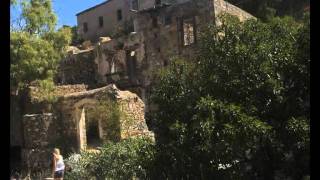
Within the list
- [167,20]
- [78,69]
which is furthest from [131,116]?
[78,69]

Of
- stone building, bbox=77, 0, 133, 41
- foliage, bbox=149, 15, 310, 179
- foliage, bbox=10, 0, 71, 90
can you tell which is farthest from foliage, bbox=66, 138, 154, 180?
stone building, bbox=77, 0, 133, 41

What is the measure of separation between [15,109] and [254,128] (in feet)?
54.9

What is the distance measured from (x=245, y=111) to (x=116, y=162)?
458cm

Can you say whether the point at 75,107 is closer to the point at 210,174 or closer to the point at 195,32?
the point at 195,32

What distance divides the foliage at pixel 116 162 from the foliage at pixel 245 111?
2.98 ft

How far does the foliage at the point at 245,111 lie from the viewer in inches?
384

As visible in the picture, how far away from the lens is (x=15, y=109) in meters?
23.8

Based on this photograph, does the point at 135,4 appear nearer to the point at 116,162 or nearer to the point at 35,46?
the point at 35,46

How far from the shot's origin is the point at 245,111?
33.0 ft

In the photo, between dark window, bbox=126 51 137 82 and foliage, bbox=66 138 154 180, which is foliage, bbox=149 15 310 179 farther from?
dark window, bbox=126 51 137 82

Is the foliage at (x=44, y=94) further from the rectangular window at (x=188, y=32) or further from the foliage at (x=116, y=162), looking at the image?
the foliage at (x=116, y=162)

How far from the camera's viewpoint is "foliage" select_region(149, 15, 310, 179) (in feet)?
32.0

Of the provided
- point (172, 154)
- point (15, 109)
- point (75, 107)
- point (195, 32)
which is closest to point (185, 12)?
point (195, 32)

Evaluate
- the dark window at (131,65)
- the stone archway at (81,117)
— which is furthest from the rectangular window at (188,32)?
the stone archway at (81,117)
